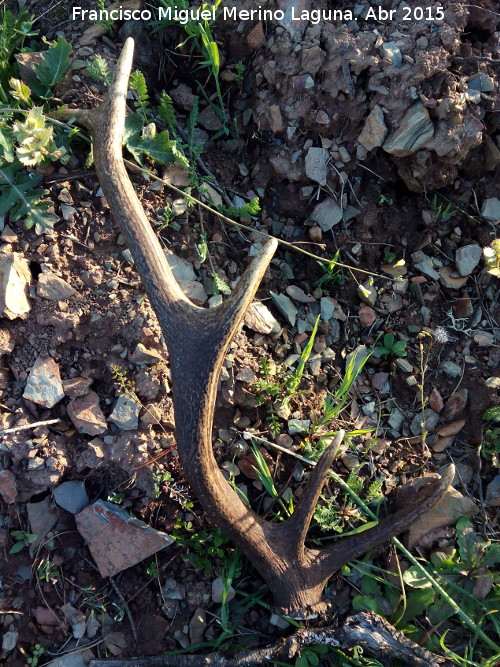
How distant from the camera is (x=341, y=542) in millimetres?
2549

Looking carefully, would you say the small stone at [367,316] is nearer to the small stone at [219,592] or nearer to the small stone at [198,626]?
the small stone at [219,592]

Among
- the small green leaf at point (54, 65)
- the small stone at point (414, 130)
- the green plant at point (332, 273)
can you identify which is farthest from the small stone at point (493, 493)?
the small green leaf at point (54, 65)

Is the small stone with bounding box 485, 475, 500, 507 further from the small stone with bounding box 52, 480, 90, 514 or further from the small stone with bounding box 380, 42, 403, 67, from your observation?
the small stone with bounding box 380, 42, 403, 67

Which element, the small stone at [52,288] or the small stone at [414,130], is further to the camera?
the small stone at [414,130]

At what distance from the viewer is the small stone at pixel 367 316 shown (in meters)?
2.98

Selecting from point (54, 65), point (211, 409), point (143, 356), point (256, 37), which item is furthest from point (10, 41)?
point (211, 409)

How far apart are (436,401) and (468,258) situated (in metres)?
0.77

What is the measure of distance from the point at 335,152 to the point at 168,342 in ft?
4.47

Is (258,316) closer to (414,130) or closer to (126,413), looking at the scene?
(126,413)

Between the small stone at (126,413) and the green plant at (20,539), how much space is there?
599 mm

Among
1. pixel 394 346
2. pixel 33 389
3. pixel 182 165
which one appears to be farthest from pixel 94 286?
pixel 394 346

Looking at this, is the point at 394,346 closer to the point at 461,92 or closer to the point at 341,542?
the point at 341,542

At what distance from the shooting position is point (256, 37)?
9.80 feet

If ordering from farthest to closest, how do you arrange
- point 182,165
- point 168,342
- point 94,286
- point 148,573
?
point 182,165
point 94,286
point 148,573
point 168,342
